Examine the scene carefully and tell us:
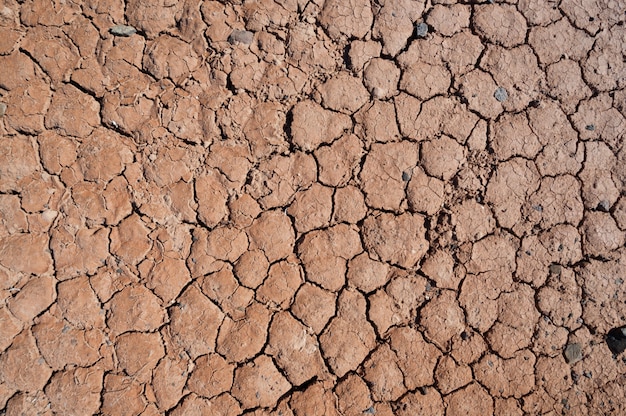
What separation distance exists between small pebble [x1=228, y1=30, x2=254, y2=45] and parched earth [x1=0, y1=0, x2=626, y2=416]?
0.03 meters

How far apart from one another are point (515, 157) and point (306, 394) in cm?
142

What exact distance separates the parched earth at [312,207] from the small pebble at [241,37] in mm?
28

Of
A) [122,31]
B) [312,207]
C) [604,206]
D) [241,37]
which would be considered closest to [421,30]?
[241,37]

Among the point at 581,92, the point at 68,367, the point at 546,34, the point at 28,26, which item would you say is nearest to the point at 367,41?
the point at 546,34

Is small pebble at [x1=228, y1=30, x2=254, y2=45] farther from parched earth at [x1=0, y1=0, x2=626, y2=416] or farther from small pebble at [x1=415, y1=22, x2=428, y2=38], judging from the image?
small pebble at [x1=415, y1=22, x2=428, y2=38]

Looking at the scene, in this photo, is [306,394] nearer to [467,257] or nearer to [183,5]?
[467,257]

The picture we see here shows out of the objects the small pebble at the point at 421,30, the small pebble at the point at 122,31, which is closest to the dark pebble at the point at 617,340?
the small pebble at the point at 421,30

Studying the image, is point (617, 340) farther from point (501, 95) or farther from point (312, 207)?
point (312, 207)

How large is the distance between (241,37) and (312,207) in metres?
0.89

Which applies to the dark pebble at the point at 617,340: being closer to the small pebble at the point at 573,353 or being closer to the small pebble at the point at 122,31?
the small pebble at the point at 573,353

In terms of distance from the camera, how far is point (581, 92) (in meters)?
2.35

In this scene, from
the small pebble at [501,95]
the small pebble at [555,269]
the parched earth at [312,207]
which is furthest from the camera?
the small pebble at [501,95]

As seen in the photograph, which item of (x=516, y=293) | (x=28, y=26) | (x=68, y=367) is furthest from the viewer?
(x=28, y=26)

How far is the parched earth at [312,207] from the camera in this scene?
6.77 feet
